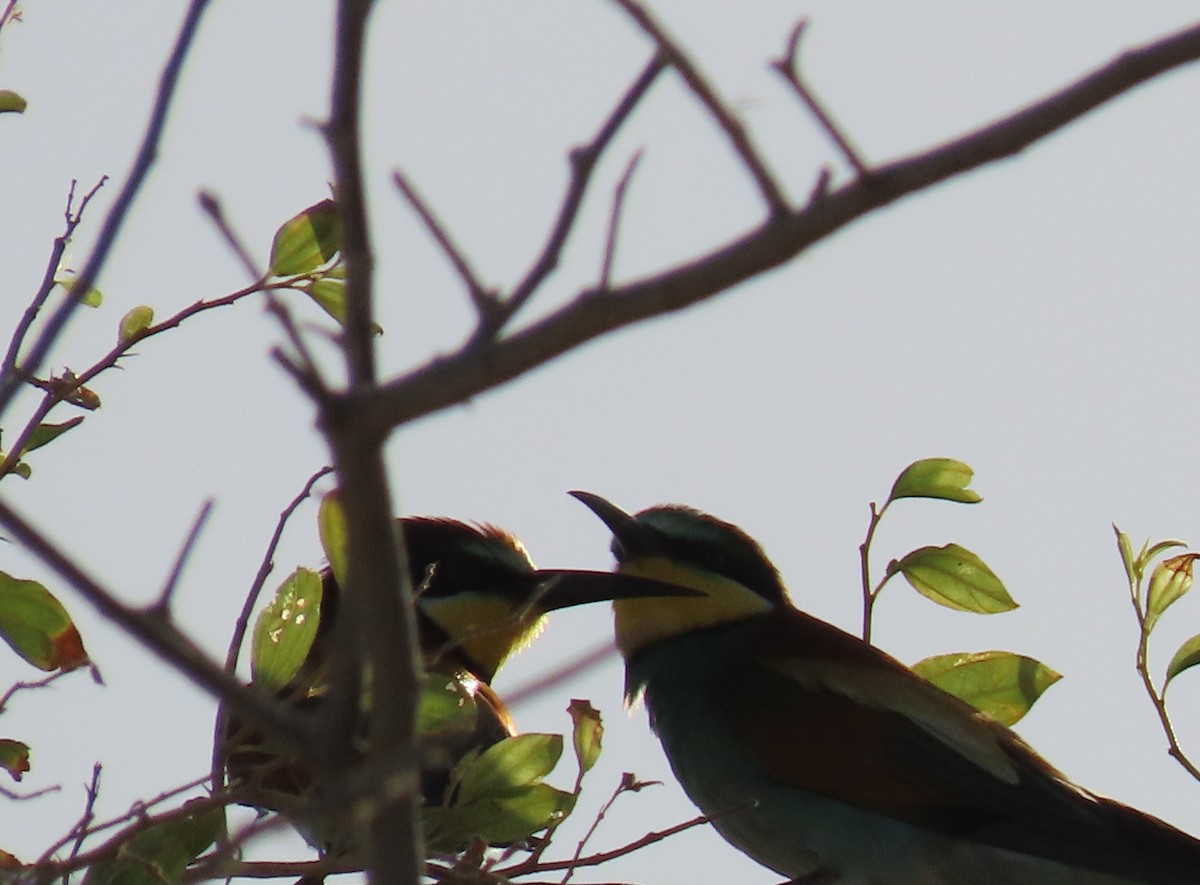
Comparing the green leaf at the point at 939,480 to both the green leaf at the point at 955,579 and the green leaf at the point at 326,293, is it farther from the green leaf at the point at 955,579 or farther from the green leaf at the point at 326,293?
the green leaf at the point at 326,293

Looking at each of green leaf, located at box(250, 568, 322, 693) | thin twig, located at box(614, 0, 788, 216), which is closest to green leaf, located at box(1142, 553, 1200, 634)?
green leaf, located at box(250, 568, 322, 693)

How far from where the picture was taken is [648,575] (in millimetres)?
3877

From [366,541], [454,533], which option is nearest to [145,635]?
[366,541]

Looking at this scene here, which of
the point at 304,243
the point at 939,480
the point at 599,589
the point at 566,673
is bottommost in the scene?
the point at 566,673

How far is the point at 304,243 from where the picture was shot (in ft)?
8.82

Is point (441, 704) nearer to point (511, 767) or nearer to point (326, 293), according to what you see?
point (511, 767)

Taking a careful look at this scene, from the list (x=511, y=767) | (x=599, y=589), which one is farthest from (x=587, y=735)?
(x=599, y=589)

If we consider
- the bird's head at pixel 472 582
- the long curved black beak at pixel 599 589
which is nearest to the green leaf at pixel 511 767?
the long curved black beak at pixel 599 589

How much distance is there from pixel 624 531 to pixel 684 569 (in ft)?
0.49

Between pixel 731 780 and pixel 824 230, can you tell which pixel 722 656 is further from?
pixel 824 230

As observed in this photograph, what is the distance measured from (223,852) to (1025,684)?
1815mm

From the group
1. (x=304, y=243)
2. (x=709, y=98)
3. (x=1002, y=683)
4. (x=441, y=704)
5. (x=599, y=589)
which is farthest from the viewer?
(x=599, y=589)

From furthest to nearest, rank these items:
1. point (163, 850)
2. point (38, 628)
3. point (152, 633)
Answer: point (38, 628)
point (163, 850)
point (152, 633)

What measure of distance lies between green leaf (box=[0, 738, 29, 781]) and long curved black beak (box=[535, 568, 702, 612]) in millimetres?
1343
